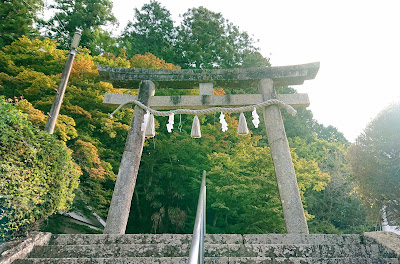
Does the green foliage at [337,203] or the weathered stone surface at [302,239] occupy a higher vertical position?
the green foliage at [337,203]

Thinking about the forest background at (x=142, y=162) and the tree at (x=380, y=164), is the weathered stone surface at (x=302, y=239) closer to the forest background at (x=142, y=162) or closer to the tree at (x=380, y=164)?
the forest background at (x=142, y=162)

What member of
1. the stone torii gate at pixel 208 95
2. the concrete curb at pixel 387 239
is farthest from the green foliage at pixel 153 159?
the concrete curb at pixel 387 239

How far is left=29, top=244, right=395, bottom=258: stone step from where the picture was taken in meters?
3.21

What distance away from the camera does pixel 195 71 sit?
5.93 m

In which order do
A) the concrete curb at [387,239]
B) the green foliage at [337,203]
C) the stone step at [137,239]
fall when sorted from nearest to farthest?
the concrete curb at [387,239]
the stone step at [137,239]
the green foliage at [337,203]

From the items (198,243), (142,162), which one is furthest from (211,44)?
(198,243)

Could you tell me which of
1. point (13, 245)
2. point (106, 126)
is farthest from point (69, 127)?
point (13, 245)

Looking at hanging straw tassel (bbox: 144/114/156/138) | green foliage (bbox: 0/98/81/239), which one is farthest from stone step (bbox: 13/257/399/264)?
hanging straw tassel (bbox: 144/114/156/138)

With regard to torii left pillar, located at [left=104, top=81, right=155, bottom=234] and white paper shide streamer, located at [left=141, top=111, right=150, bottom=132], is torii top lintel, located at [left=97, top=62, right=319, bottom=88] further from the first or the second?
white paper shide streamer, located at [left=141, top=111, right=150, bottom=132]

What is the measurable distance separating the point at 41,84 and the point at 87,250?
20.0 ft

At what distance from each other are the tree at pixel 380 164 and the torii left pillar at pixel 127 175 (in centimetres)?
868

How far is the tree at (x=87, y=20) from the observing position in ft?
52.2

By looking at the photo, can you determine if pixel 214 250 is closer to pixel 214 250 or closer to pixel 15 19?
pixel 214 250

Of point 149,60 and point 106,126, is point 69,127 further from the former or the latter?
point 149,60
